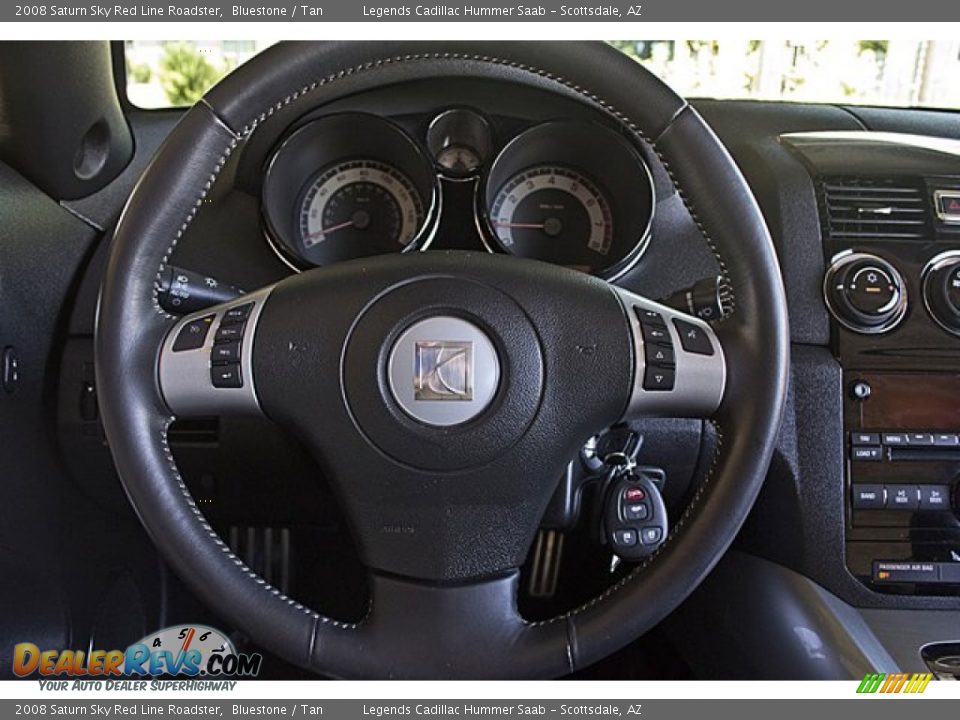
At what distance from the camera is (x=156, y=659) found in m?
1.44

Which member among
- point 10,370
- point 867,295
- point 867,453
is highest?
point 867,295

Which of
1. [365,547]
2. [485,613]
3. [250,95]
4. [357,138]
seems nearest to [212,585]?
[365,547]

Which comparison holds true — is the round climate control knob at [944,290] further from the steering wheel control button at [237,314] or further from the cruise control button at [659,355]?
the steering wheel control button at [237,314]

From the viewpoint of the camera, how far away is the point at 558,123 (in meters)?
1.41

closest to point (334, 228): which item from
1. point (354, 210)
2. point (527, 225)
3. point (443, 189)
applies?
point (354, 210)

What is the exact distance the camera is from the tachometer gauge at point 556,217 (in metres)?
1.46

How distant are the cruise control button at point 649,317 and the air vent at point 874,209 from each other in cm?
48

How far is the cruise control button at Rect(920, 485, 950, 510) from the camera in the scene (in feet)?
4.39

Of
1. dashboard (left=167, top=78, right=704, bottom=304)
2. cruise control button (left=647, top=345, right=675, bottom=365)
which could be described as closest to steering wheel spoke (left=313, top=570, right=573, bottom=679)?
cruise control button (left=647, top=345, right=675, bottom=365)

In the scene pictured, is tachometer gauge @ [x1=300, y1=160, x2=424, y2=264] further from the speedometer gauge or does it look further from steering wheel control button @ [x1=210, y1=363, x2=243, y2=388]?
steering wheel control button @ [x1=210, y1=363, x2=243, y2=388]

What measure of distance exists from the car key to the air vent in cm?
49

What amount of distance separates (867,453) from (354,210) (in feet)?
2.60

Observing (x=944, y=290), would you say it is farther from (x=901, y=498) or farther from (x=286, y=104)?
(x=286, y=104)

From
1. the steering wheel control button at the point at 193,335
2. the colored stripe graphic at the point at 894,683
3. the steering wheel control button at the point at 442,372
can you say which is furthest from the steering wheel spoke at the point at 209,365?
the colored stripe graphic at the point at 894,683
